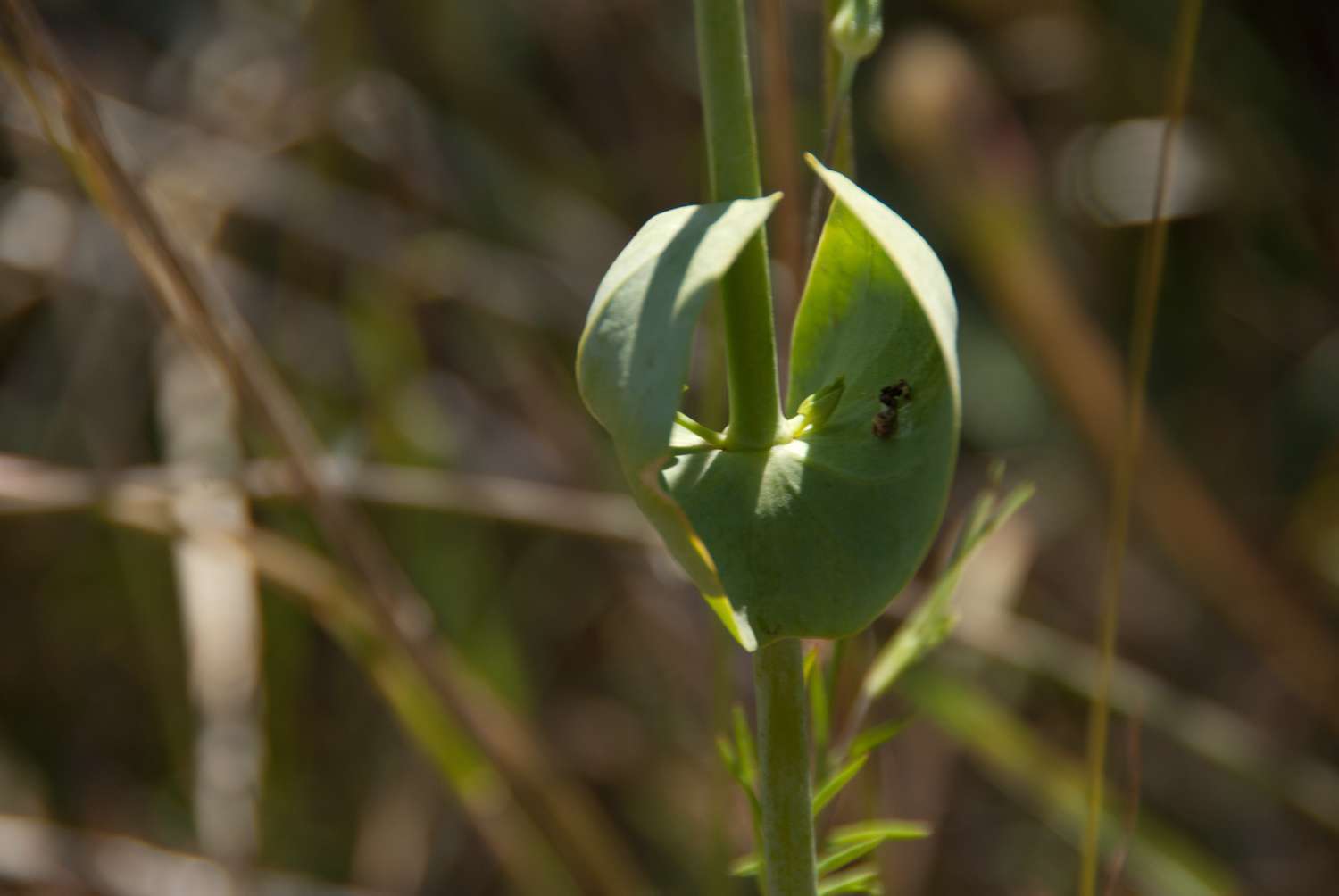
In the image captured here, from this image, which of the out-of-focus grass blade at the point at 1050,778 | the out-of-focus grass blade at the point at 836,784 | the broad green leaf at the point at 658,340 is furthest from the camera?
the out-of-focus grass blade at the point at 1050,778

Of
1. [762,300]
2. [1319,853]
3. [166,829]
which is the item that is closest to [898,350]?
[762,300]

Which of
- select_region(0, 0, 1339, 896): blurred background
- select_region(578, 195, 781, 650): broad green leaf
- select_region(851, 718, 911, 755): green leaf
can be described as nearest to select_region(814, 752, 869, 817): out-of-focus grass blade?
select_region(851, 718, 911, 755): green leaf

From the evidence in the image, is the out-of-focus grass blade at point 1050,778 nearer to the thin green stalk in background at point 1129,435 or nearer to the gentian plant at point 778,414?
the thin green stalk in background at point 1129,435

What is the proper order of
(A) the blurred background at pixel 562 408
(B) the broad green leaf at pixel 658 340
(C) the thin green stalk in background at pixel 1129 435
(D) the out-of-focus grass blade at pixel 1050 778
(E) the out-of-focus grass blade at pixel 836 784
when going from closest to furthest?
(B) the broad green leaf at pixel 658 340 → (E) the out-of-focus grass blade at pixel 836 784 → (C) the thin green stalk in background at pixel 1129 435 → (D) the out-of-focus grass blade at pixel 1050 778 → (A) the blurred background at pixel 562 408

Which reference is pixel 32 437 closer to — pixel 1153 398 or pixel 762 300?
pixel 1153 398

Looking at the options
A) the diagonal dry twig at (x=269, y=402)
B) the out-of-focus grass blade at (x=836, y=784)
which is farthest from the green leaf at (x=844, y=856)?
the diagonal dry twig at (x=269, y=402)

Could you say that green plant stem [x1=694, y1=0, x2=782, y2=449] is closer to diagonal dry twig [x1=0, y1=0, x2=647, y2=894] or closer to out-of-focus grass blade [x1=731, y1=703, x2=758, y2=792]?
out-of-focus grass blade [x1=731, y1=703, x2=758, y2=792]

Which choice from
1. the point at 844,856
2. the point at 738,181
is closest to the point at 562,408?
the point at 844,856
